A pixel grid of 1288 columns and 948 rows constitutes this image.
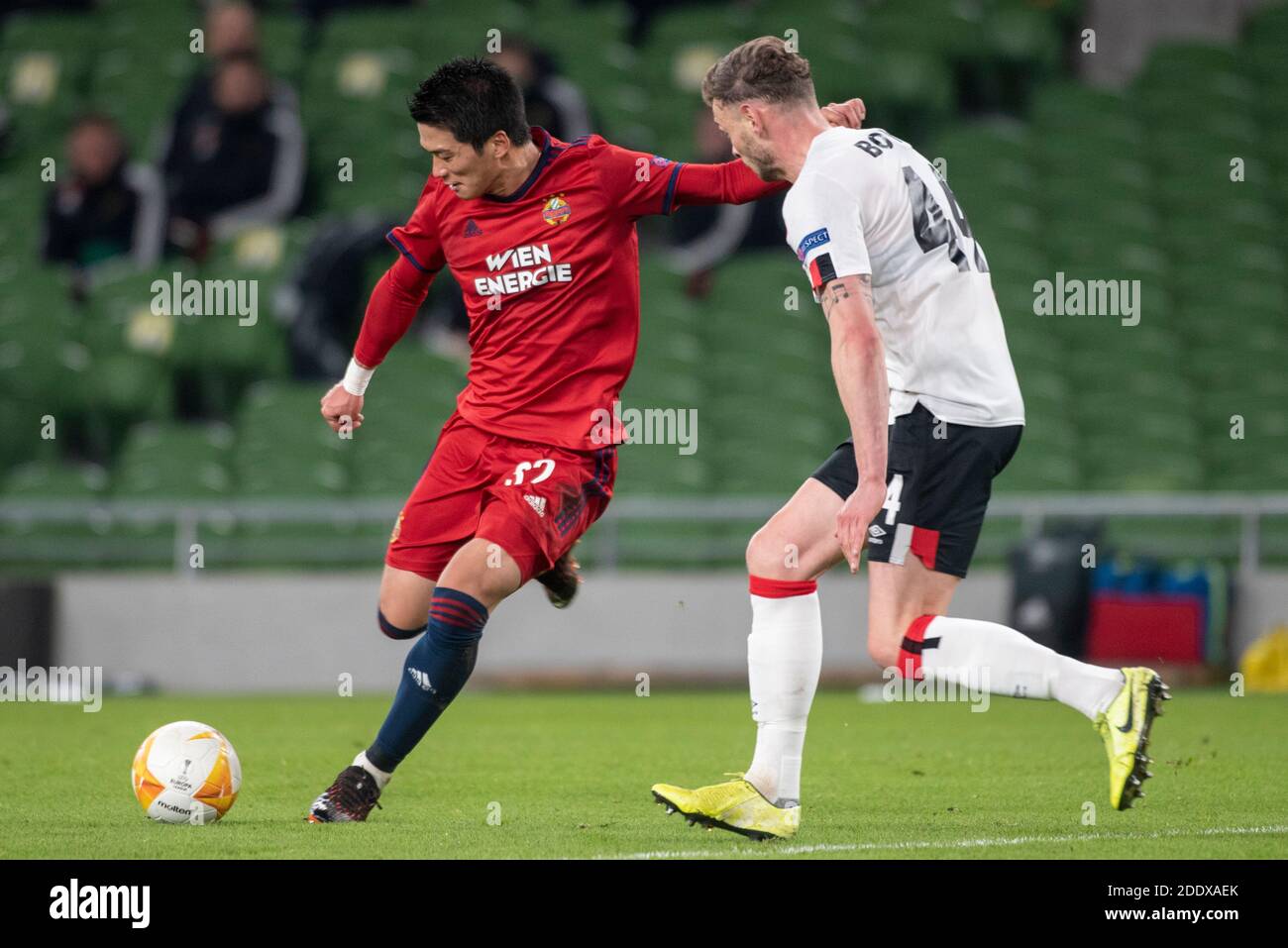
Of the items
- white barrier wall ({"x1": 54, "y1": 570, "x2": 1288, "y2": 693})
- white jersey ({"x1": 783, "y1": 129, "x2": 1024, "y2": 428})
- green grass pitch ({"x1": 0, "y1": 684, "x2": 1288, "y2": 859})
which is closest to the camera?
green grass pitch ({"x1": 0, "y1": 684, "x2": 1288, "y2": 859})

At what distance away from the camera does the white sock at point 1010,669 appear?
16.5 ft

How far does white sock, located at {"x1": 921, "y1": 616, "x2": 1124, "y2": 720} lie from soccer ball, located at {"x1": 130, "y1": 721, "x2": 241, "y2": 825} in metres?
2.20

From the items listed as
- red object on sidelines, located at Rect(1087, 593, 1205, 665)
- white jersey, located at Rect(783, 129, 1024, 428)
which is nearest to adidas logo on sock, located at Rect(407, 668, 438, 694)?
white jersey, located at Rect(783, 129, 1024, 428)

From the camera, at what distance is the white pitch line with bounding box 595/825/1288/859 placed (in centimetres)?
486

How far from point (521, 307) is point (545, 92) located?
9192 millimetres

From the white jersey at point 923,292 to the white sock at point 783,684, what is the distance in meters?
0.67

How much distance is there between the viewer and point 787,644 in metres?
5.32

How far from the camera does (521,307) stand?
6121 millimetres

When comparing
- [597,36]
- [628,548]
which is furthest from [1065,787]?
[597,36]

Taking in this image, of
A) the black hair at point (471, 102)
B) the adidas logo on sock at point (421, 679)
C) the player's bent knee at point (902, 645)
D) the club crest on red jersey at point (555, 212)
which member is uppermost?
the black hair at point (471, 102)

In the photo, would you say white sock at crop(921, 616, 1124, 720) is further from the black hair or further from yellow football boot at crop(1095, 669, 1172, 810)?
the black hair

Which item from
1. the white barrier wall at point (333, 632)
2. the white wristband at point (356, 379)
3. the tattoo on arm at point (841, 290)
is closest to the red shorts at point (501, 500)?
the white wristband at point (356, 379)

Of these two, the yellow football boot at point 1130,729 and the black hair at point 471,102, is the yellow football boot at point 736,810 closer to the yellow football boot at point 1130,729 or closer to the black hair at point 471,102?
the yellow football boot at point 1130,729

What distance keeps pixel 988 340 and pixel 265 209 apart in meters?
10.8
